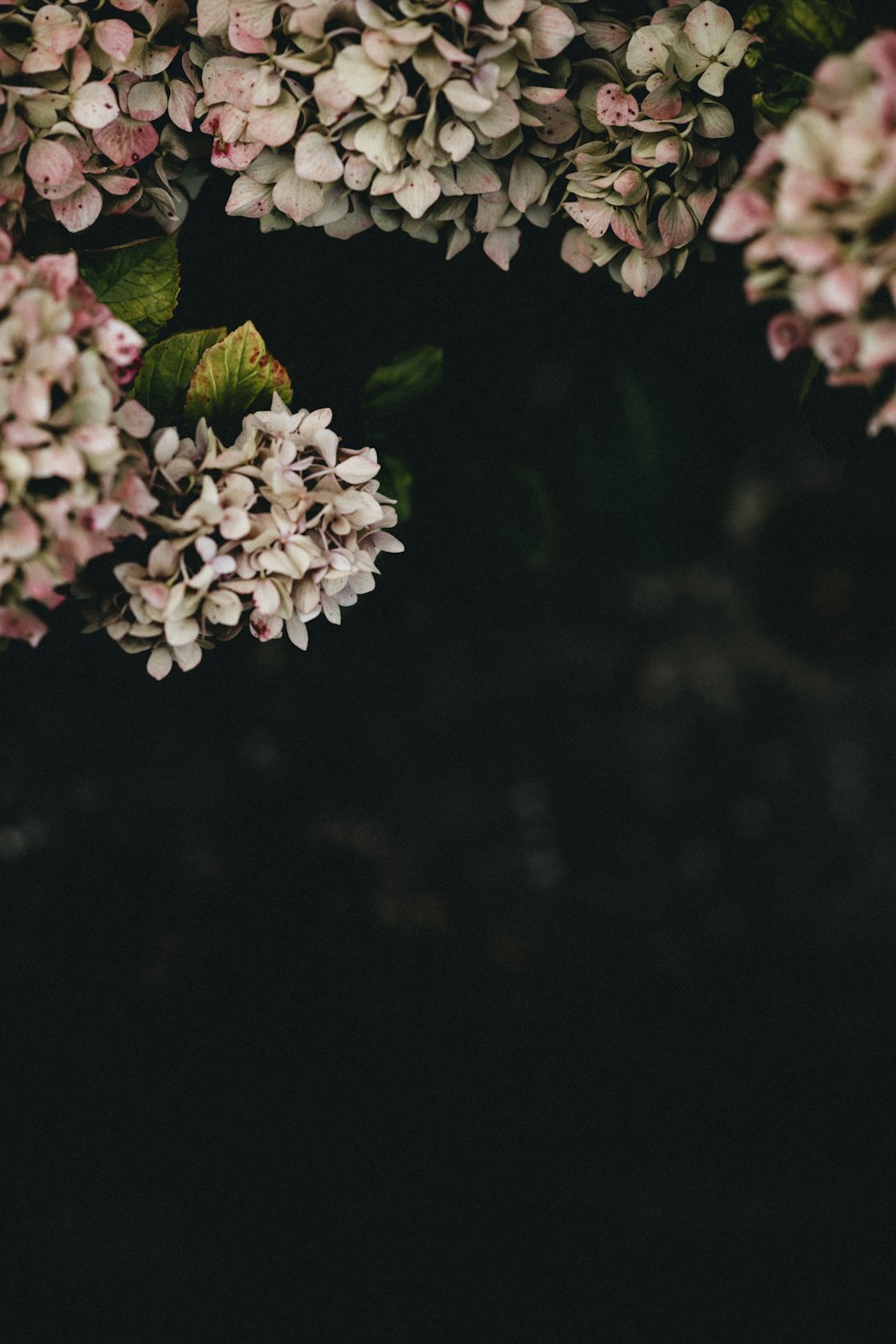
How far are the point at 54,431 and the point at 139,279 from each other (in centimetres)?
16

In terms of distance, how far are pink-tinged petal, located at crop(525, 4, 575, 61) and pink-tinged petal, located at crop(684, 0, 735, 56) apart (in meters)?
0.06

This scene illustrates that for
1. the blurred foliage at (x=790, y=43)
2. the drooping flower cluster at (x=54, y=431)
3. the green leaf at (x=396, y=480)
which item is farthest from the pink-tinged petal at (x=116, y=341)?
the blurred foliage at (x=790, y=43)

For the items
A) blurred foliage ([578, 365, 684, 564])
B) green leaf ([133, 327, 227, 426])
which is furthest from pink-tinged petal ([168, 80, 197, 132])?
blurred foliage ([578, 365, 684, 564])

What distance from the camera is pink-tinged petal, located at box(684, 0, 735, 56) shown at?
0.51m

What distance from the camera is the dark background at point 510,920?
103cm

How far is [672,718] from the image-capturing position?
124 centimetres

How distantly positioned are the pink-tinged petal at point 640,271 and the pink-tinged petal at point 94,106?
26cm

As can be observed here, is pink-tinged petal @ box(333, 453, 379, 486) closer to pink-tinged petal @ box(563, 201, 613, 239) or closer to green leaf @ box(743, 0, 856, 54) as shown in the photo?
pink-tinged petal @ box(563, 201, 613, 239)

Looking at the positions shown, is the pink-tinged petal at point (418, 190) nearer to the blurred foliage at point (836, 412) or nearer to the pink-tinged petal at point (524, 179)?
the pink-tinged petal at point (524, 179)

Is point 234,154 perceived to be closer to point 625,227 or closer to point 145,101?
point 145,101

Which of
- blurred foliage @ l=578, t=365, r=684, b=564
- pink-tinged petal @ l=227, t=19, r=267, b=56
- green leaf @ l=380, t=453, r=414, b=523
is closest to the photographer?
pink-tinged petal @ l=227, t=19, r=267, b=56

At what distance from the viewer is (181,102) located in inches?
21.0

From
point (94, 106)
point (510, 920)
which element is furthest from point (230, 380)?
Result: point (510, 920)

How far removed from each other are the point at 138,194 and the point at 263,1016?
2.59 ft
